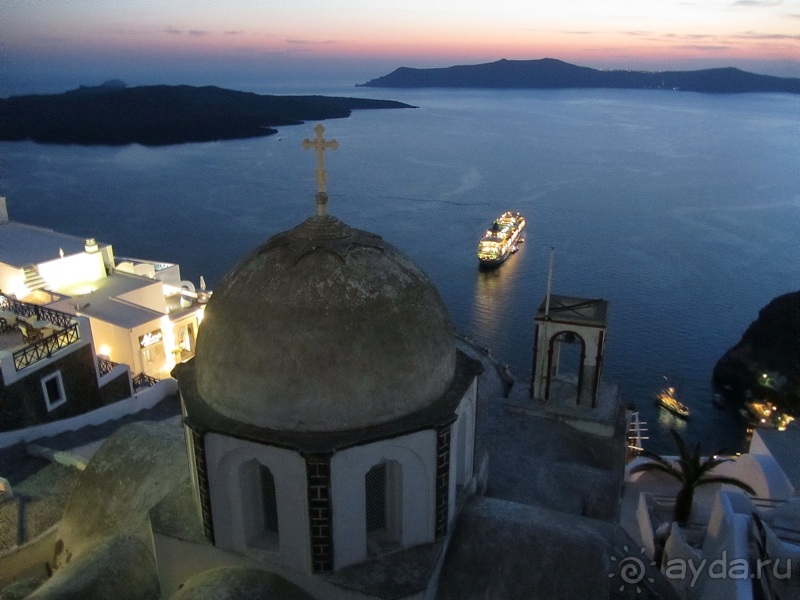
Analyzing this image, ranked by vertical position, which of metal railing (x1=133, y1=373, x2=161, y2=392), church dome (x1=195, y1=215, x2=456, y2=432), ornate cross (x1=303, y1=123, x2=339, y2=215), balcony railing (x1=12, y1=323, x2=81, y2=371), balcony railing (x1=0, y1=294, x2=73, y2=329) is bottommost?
metal railing (x1=133, y1=373, x2=161, y2=392)

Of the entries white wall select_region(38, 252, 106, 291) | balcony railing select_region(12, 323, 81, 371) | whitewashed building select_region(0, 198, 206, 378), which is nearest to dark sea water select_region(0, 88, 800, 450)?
whitewashed building select_region(0, 198, 206, 378)

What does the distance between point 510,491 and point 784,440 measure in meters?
11.4

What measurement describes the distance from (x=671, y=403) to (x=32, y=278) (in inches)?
1228

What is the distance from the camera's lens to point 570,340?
15.6 metres

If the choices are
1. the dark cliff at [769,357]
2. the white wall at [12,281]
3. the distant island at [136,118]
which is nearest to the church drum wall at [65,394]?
the white wall at [12,281]

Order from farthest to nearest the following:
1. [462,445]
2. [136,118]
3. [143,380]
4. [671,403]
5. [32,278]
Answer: [136,118]
[671,403]
[32,278]
[143,380]
[462,445]

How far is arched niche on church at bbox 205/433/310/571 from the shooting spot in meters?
8.30

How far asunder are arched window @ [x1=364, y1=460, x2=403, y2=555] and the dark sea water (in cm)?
2651

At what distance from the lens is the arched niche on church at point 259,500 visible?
8297 mm

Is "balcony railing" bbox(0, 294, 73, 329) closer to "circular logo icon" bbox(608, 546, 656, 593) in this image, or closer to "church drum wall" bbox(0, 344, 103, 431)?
"church drum wall" bbox(0, 344, 103, 431)

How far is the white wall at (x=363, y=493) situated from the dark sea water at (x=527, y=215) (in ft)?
86.8

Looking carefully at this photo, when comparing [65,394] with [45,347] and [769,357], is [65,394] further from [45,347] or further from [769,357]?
[769,357]

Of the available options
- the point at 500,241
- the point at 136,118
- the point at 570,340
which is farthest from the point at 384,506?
the point at 136,118

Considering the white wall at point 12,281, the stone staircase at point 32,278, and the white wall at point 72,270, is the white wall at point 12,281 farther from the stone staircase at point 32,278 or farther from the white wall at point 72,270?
the white wall at point 72,270
